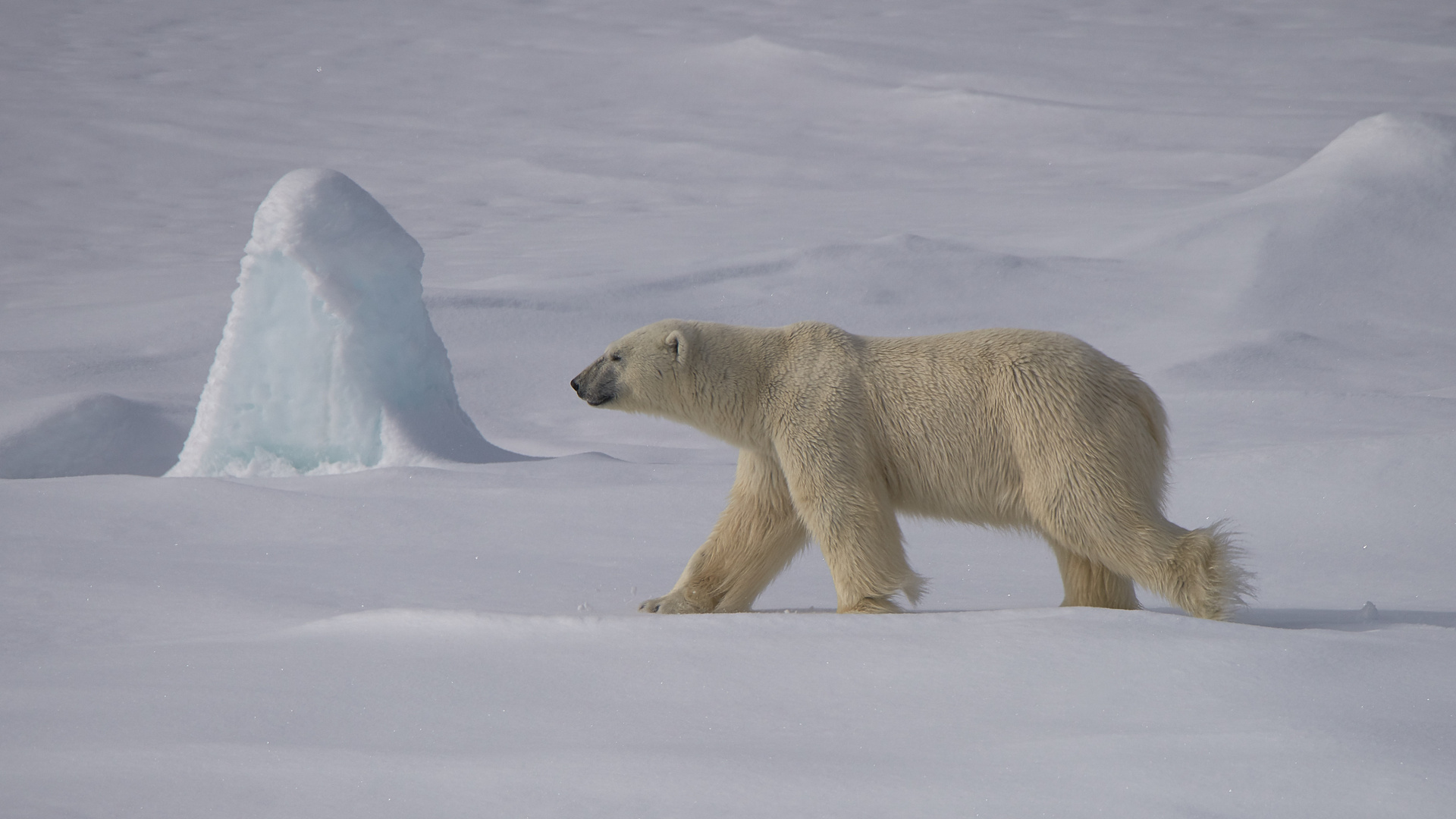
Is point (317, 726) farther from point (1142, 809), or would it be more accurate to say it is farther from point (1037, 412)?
point (1037, 412)

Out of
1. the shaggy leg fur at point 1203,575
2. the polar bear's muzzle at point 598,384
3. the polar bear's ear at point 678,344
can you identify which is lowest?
the shaggy leg fur at point 1203,575

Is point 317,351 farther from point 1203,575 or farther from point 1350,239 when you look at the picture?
point 1350,239

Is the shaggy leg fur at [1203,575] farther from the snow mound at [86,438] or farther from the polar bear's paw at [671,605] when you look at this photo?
the snow mound at [86,438]

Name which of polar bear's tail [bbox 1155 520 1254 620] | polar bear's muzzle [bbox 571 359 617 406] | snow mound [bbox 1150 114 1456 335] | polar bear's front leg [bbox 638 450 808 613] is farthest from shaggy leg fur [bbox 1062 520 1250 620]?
snow mound [bbox 1150 114 1456 335]

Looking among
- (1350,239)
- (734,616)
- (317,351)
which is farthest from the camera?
(1350,239)

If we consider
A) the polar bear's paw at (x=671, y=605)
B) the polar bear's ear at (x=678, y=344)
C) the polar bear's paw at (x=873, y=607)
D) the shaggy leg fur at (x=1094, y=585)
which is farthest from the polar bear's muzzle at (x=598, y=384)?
the shaggy leg fur at (x=1094, y=585)

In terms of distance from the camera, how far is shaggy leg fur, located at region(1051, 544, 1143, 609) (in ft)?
11.9

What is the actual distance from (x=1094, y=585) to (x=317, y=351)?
5.36 metres

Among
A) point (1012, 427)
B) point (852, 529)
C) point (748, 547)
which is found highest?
point (1012, 427)

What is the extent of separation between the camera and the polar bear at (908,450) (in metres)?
3.36

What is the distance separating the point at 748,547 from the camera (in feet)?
12.8

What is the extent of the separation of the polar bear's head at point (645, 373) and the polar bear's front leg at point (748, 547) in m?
0.32

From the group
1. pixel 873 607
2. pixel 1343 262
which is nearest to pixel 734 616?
pixel 873 607

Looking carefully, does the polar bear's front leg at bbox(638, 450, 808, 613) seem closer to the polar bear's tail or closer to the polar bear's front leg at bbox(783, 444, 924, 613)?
the polar bear's front leg at bbox(783, 444, 924, 613)
